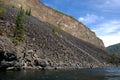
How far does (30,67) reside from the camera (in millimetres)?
102750

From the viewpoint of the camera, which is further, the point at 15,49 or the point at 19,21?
the point at 19,21

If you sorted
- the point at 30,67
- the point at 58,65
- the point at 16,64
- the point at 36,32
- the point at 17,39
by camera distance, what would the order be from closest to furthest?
1. the point at 16,64
2. the point at 30,67
3. the point at 17,39
4. the point at 58,65
5. the point at 36,32

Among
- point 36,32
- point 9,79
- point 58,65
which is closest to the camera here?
point 9,79

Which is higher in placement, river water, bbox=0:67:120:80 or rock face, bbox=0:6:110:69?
rock face, bbox=0:6:110:69

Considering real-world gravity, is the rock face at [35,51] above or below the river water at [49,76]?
above

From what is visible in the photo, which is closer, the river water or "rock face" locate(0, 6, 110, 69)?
the river water

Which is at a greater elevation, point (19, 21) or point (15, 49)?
point (19, 21)

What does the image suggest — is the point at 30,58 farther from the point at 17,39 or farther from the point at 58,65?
the point at 58,65

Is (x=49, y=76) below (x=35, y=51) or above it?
below

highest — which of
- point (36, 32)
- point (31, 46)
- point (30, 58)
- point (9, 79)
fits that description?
point (36, 32)

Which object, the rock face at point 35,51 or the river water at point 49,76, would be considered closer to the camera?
the river water at point 49,76

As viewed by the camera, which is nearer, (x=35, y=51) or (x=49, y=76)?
(x=49, y=76)

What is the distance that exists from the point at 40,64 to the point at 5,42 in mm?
22135

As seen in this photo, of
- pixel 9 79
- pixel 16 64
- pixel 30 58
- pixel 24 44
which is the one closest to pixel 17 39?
pixel 24 44
